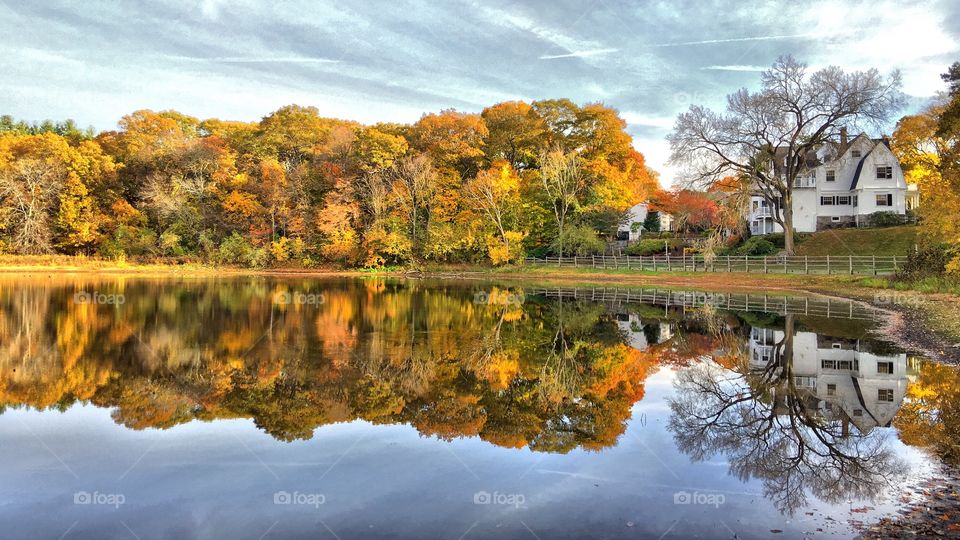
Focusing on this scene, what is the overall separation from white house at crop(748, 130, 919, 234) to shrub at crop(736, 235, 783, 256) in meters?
5.12

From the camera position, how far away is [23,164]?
5722cm

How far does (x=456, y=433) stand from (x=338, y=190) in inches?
2107

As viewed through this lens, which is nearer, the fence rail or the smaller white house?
the fence rail

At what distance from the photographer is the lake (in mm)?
6012

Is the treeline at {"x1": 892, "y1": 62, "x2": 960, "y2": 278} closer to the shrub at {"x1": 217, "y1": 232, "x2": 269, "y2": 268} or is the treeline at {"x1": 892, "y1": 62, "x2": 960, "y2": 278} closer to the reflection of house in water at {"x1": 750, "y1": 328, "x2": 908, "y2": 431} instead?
the reflection of house in water at {"x1": 750, "y1": 328, "x2": 908, "y2": 431}

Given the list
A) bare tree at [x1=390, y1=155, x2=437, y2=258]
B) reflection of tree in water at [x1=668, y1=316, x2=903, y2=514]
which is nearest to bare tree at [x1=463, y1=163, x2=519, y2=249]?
bare tree at [x1=390, y1=155, x2=437, y2=258]

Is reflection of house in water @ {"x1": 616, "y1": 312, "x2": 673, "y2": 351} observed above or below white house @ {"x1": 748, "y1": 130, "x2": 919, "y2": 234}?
below

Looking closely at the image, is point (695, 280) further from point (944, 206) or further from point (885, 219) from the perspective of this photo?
point (885, 219)

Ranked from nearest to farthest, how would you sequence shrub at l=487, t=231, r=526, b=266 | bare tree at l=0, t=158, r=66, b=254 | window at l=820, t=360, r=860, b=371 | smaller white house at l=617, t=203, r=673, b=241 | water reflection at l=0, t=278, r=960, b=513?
water reflection at l=0, t=278, r=960, b=513, window at l=820, t=360, r=860, b=371, shrub at l=487, t=231, r=526, b=266, bare tree at l=0, t=158, r=66, b=254, smaller white house at l=617, t=203, r=673, b=241

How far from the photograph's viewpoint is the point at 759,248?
51.7 metres

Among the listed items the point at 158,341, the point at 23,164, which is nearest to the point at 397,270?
the point at 23,164

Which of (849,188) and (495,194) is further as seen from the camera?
(849,188)

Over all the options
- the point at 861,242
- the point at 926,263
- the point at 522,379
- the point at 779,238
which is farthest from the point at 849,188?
the point at 522,379

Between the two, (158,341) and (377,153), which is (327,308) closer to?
(158,341)
